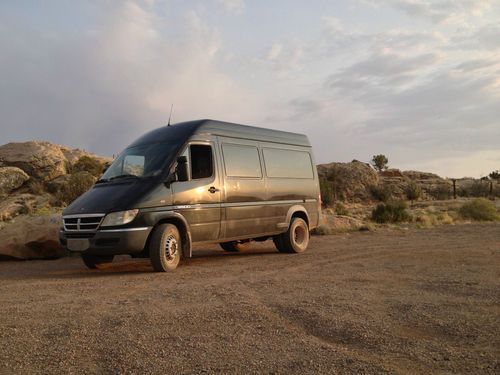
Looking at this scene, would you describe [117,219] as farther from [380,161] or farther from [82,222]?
[380,161]

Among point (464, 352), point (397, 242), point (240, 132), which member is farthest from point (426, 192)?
point (464, 352)

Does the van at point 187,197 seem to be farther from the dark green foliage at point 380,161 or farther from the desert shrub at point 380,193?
the dark green foliage at point 380,161

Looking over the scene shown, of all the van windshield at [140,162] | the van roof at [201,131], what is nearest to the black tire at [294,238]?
the van roof at [201,131]

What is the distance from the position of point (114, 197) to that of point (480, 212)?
20.4 meters

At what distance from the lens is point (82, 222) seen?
858 cm

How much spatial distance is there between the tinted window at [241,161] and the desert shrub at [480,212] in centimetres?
1676

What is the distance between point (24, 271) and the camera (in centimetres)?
966

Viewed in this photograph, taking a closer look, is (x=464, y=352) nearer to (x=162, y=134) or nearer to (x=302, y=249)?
(x=162, y=134)

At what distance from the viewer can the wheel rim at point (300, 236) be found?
39.3ft

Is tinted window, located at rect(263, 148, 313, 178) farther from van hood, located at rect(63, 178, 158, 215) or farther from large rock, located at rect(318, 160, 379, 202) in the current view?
large rock, located at rect(318, 160, 379, 202)

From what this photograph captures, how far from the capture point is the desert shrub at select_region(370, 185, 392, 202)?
39.8m

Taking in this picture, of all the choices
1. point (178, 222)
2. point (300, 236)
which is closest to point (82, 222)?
point (178, 222)

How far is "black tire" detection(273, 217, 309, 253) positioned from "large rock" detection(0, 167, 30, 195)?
57.3 feet

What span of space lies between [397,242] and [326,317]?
9029 mm
